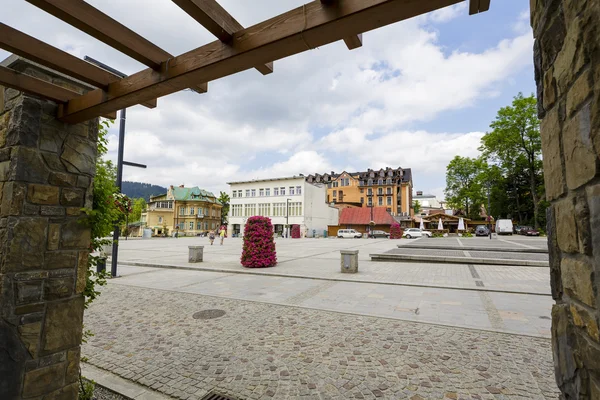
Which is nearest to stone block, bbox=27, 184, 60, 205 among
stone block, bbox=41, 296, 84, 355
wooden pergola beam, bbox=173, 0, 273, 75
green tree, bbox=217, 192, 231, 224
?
stone block, bbox=41, 296, 84, 355

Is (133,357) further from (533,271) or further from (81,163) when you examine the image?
(533,271)

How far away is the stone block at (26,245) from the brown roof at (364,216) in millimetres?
49973

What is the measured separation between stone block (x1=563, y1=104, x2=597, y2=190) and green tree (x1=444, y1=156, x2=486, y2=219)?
5418cm

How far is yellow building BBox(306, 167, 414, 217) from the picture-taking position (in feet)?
198

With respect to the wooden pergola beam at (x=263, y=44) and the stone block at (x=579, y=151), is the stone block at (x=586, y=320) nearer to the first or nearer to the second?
the stone block at (x=579, y=151)

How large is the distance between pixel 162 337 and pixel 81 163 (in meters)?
3.15

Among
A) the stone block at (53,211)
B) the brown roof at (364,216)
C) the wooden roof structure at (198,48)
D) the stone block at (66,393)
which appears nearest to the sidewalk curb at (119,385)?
the stone block at (66,393)

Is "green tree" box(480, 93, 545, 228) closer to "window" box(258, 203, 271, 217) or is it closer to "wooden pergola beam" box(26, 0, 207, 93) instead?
"window" box(258, 203, 271, 217)

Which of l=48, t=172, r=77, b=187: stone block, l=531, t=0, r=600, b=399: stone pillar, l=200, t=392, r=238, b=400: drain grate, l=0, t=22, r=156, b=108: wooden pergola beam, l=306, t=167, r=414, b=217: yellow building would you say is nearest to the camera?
l=531, t=0, r=600, b=399: stone pillar

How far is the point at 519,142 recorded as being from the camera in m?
39.2

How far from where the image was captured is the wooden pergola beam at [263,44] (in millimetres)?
1660

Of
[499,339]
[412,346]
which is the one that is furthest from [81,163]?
[499,339]

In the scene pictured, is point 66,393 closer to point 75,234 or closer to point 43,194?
point 75,234

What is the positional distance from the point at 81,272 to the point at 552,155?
12.6ft
